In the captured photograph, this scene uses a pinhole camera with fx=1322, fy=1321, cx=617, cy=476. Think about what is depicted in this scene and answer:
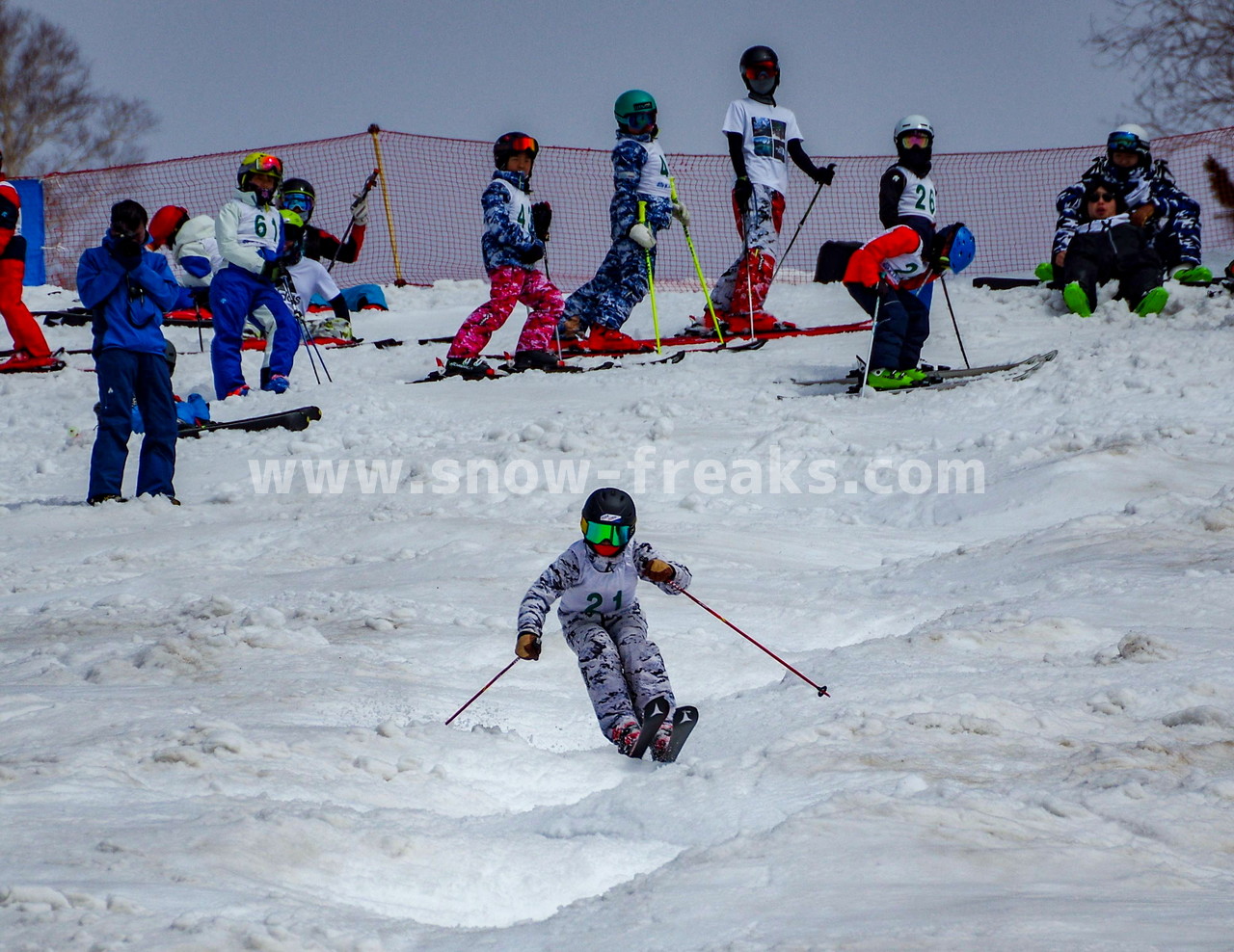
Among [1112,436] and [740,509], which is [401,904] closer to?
[740,509]

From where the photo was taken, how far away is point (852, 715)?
3.75m

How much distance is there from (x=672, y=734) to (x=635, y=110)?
26.0 ft

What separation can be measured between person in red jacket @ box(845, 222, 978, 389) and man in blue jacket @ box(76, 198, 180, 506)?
188 inches

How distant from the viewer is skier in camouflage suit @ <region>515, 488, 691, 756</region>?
4121 mm

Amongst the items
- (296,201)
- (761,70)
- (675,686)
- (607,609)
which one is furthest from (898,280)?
(607,609)

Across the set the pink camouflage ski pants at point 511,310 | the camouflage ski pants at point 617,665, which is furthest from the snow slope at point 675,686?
the pink camouflage ski pants at point 511,310

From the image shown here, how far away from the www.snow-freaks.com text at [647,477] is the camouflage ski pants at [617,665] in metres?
3.10

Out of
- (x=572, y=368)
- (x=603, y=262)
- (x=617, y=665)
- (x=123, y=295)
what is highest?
(x=603, y=262)

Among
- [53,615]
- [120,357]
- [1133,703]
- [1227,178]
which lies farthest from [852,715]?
[1227,178]

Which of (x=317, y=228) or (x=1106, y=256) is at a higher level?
(x=317, y=228)

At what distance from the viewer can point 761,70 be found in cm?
1112

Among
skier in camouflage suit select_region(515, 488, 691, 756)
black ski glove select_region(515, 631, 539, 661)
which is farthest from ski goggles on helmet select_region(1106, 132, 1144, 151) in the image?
black ski glove select_region(515, 631, 539, 661)

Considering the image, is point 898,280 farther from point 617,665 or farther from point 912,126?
point 617,665

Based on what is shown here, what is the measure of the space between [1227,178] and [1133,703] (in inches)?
551
